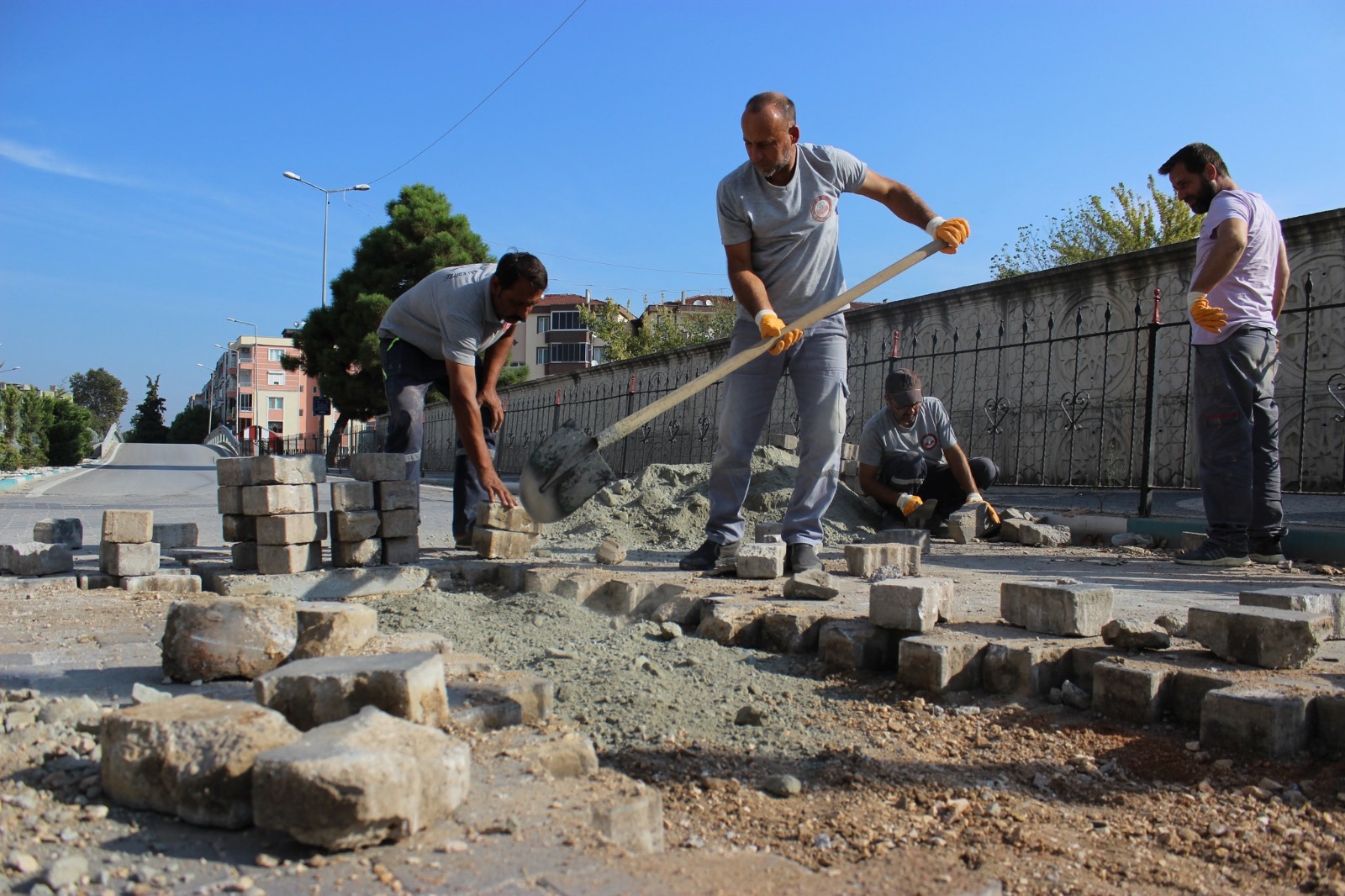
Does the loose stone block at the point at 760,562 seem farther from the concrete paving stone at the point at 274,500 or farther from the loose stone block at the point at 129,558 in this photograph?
the loose stone block at the point at 129,558

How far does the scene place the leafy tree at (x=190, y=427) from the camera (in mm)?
92062

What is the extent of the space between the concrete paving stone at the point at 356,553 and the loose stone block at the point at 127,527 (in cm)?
80

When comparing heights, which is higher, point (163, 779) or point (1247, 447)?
point (1247, 447)

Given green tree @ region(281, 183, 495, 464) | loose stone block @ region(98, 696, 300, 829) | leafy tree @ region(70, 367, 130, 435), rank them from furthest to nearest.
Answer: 1. leafy tree @ region(70, 367, 130, 435)
2. green tree @ region(281, 183, 495, 464)
3. loose stone block @ region(98, 696, 300, 829)

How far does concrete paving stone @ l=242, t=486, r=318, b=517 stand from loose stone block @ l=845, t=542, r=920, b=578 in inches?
98.7

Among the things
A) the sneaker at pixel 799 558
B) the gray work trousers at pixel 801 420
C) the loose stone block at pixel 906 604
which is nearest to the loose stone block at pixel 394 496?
the gray work trousers at pixel 801 420

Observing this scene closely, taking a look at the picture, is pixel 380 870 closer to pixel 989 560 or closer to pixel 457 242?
pixel 989 560

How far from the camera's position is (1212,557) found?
4645 millimetres

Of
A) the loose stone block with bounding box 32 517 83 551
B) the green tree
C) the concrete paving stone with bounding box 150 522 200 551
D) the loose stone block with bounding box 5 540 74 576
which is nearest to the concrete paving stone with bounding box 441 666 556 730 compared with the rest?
the loose stone block with bounding box 5 540 74 576

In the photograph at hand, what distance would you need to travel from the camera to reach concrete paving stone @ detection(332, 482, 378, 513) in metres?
4.21

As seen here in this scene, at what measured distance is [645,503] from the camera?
6.58 meters

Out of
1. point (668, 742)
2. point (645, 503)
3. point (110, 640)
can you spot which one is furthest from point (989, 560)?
point (110, 640)

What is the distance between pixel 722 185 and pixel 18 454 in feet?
75.6

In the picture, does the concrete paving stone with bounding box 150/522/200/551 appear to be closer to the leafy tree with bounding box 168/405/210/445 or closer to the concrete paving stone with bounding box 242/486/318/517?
the concrete paving stone with bounding box 242/486/318/517
